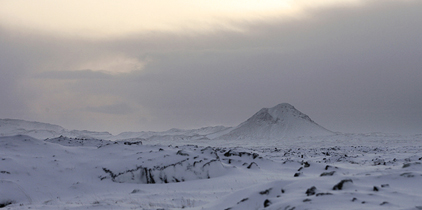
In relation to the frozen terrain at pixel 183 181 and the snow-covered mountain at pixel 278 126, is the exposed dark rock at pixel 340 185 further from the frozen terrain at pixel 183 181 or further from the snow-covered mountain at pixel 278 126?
the snow-covered mountain at pixel 278 126

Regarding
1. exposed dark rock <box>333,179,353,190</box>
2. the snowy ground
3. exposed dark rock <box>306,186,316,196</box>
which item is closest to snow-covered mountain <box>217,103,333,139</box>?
the snowy ground

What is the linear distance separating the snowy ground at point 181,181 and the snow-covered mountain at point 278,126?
215ft

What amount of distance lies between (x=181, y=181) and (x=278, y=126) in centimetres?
7645

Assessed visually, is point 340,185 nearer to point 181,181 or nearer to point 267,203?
point 267,203

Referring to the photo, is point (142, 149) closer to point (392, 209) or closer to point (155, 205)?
point (155, 205)

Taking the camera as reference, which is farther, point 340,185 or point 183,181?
point 183,181

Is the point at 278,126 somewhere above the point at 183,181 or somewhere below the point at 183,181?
above

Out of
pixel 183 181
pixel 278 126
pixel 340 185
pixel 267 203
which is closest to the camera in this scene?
pixel 267 203

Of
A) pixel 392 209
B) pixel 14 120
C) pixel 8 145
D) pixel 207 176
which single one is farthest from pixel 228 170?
pixel 14 120

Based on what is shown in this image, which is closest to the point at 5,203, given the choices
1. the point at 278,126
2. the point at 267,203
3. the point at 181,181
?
the point at 181,181

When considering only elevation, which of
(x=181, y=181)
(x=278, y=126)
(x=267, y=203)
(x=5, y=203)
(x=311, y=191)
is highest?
(x=278, y=126)

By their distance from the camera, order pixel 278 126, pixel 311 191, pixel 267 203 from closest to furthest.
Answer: pixel 267 203 < pixel 311 191 < pixel 278 126

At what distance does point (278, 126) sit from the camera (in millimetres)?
89562

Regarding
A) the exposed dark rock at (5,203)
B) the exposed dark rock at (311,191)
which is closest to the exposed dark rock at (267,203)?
the exposed dark rock at (311,191)
